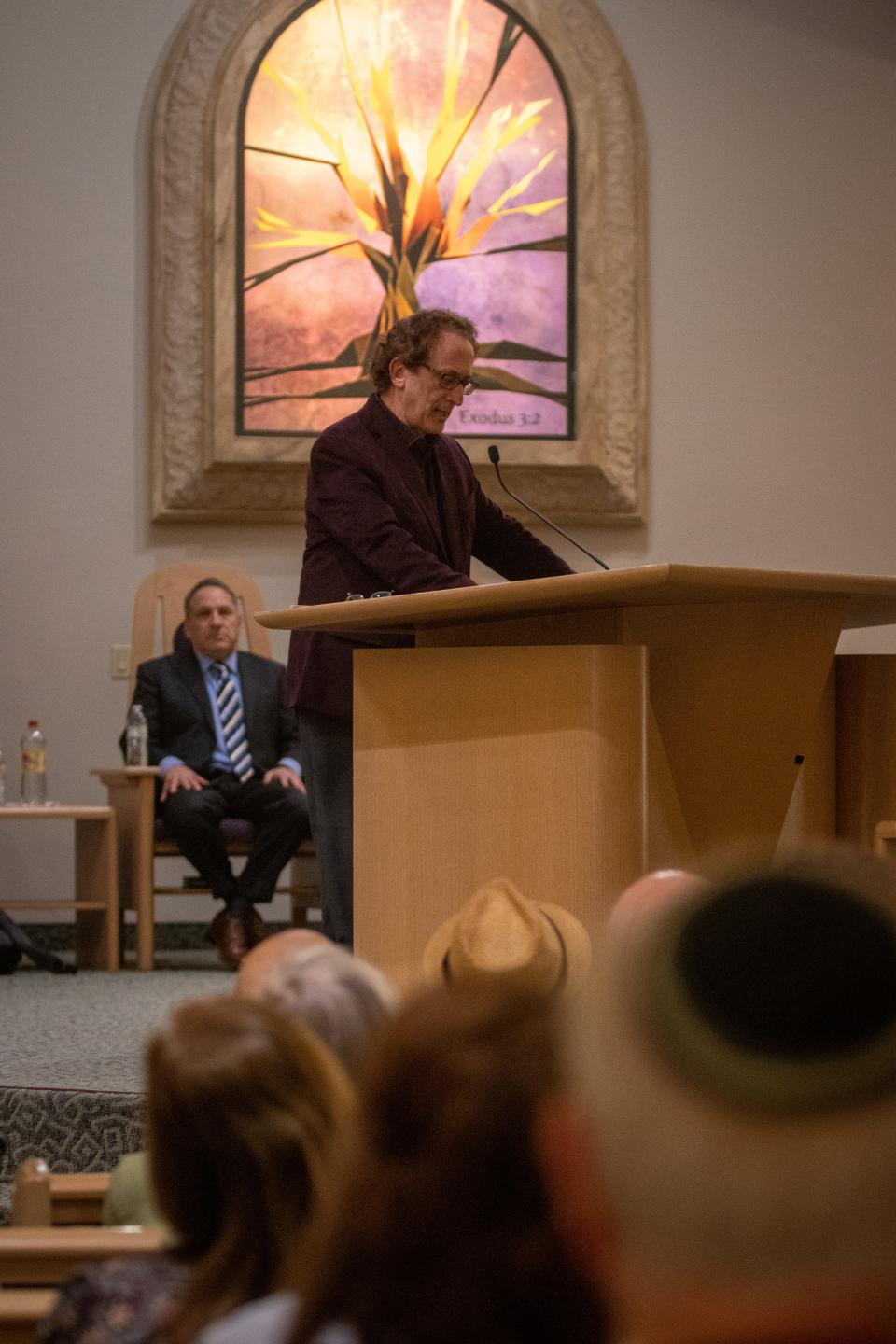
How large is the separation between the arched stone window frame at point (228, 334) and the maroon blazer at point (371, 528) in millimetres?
2648

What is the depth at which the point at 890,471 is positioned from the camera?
600 cm

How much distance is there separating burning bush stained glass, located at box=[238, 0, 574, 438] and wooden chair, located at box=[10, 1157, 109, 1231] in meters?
4.28

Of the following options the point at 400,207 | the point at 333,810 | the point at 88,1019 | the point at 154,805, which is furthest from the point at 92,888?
the point at 400,207

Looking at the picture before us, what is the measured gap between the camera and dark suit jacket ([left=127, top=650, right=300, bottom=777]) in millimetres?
5090

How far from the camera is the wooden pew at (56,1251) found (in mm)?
1198

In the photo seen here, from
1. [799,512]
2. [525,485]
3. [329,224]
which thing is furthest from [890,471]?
[329,224]

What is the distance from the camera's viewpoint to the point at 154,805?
16.0ft

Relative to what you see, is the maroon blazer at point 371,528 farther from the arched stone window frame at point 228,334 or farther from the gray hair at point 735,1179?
the arched stone window frame at point 228,334

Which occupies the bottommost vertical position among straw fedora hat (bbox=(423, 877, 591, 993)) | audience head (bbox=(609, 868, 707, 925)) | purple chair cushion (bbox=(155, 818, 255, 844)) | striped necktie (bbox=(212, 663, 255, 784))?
purple chair cushion (bbox=(155, 818, 255, 844))

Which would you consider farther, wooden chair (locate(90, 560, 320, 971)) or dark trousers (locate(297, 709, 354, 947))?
wooden chair (locate(90, 560, 320, 971))

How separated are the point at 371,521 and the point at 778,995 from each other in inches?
91.9

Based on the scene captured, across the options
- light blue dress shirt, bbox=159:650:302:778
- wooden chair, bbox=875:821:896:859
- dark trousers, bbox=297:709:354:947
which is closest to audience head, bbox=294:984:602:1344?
wooden chair, bbox=875:821:896:859

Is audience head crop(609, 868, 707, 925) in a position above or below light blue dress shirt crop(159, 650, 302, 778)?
above

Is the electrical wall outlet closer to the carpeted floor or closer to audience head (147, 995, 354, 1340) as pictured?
the carpeted floor
